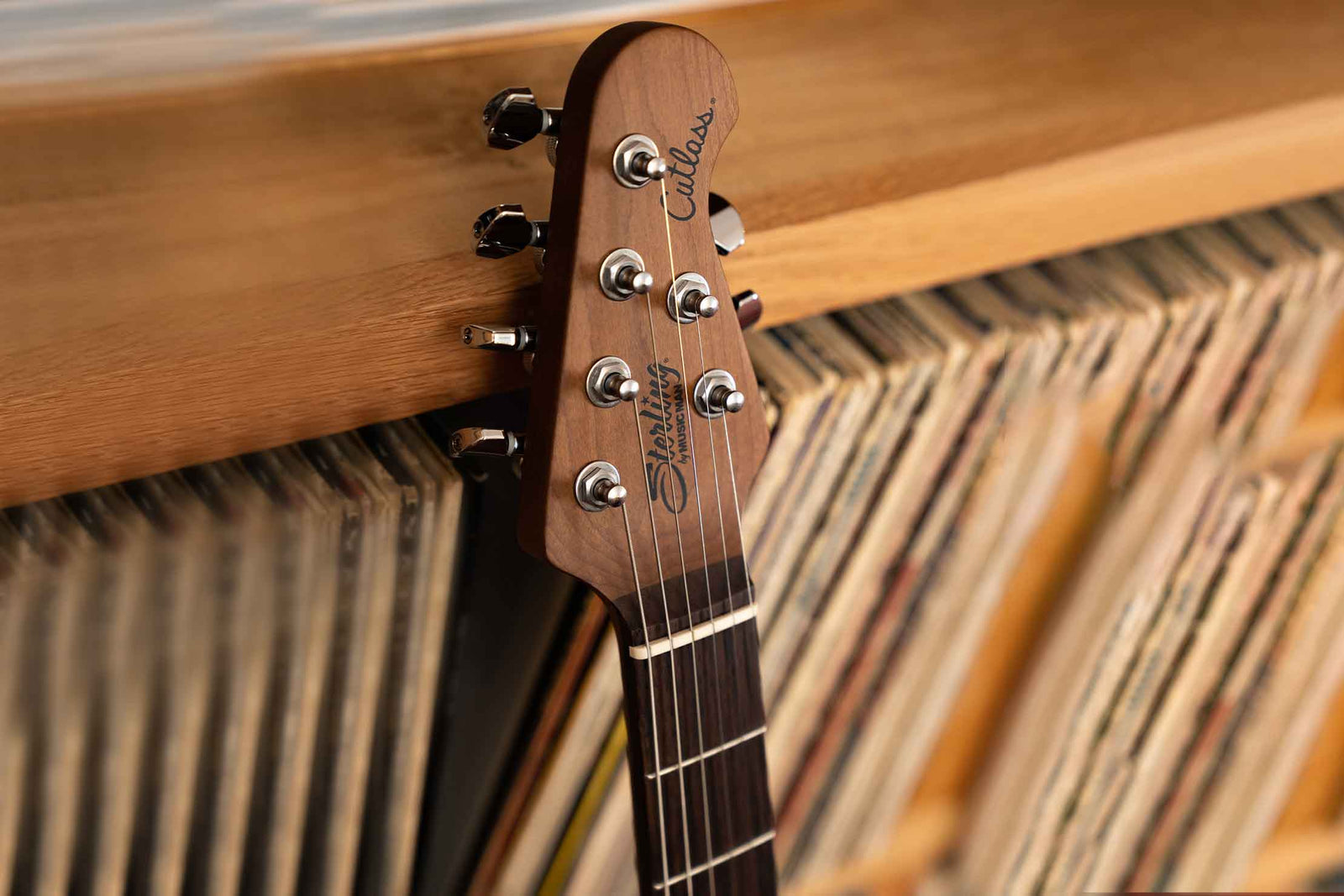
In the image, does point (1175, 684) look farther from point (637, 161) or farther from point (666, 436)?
point (637, 161)

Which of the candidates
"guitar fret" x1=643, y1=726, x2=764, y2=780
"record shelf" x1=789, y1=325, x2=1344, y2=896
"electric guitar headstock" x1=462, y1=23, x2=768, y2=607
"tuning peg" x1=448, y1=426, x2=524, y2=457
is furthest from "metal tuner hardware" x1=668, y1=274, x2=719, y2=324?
"record shelf" x1=789, y1=325, x2=1344, y2=896

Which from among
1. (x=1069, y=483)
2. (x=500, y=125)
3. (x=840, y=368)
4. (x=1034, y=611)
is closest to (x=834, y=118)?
(x=840, y=368)

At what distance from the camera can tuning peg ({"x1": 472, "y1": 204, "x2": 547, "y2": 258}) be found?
0.56m

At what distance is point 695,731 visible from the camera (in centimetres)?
70

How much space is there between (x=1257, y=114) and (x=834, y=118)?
0.29 metres

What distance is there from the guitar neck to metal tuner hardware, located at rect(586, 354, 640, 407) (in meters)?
0.12

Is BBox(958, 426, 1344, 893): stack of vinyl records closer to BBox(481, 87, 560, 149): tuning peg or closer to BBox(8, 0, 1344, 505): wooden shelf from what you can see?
BBox(8, 0, 1344, 505): wooden shelf

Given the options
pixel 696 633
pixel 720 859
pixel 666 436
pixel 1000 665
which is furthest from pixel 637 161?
pixel 1000 665

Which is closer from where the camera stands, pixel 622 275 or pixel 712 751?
pixel 622 275

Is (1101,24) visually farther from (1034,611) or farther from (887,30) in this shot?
(1034,611)

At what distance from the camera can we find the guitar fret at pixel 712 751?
693 mm

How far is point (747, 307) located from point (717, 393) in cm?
5

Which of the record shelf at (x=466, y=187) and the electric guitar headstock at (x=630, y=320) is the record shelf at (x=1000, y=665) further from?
the electric guitar headstock at (x=630, y=320)

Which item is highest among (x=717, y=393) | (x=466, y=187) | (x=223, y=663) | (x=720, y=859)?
(x=466, y=187)
